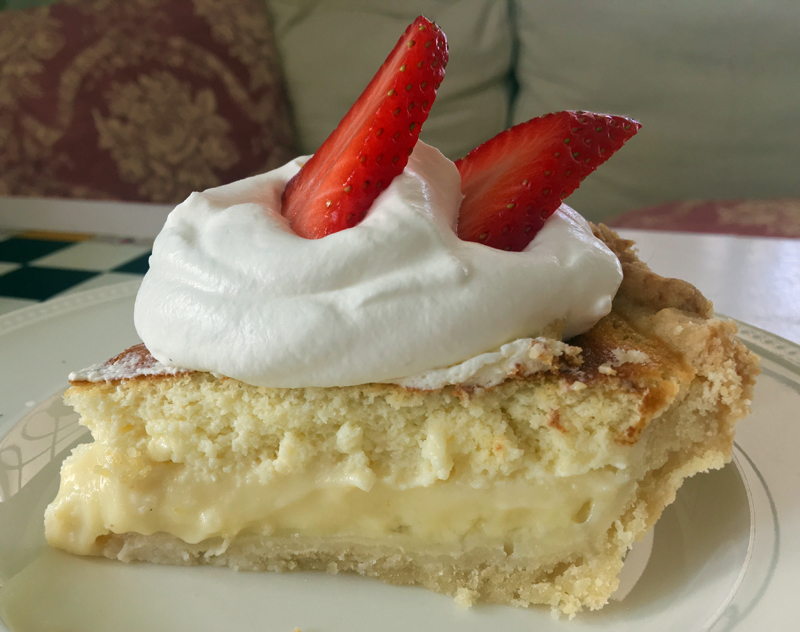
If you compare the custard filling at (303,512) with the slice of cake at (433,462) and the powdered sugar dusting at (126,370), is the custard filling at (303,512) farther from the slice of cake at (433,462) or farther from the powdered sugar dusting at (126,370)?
the powdered sugar dusting at (126,370)

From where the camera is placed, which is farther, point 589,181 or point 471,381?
point 589,181

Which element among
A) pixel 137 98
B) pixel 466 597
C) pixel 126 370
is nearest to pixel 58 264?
pixel 137 98

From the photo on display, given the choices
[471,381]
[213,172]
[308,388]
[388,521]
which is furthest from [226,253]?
[213,172]

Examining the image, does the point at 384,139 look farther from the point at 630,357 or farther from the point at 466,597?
the point at 466,597

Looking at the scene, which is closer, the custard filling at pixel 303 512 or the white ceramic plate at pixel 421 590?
the white ceramic plate at pixel 421 590

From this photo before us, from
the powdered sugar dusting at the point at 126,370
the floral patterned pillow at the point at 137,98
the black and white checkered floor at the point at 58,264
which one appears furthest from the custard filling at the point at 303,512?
the floral patterned pillow at the point at 137,98

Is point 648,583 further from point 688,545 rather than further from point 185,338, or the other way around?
point 185,338
